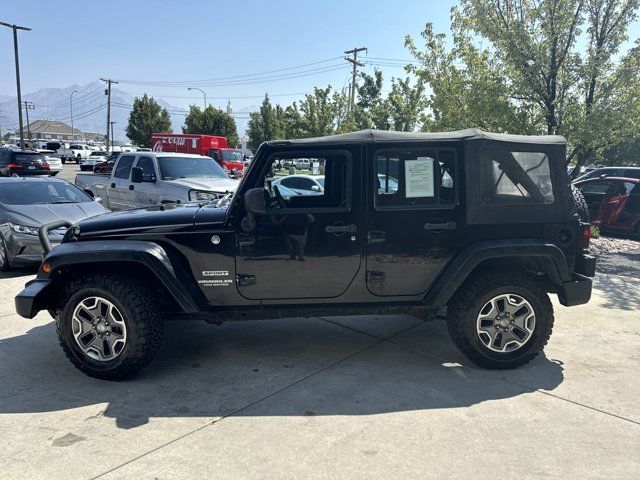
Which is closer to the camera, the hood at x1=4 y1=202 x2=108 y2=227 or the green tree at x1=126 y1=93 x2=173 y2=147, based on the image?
the hood at x1=4 y1=202 x2=108 y2=227

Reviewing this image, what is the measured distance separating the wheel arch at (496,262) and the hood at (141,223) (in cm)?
205

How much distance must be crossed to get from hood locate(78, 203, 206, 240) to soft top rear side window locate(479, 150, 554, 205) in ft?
7.92

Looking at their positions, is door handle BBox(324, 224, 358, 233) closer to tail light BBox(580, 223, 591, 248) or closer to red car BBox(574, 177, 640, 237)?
tail light BBox(580, 223, 591, 248)

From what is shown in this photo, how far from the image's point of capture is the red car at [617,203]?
1041 cm

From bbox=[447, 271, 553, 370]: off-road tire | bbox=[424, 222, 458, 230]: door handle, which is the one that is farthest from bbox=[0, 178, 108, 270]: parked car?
bbox=[447, 271, 553, 370]: off-road tire

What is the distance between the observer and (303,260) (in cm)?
368

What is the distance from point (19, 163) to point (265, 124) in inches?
1112

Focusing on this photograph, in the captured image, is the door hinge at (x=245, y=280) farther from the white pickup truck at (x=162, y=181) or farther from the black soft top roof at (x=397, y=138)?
the white pickup truck at (x=162, y=181)

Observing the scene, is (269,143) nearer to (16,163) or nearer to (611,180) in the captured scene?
(611,180)

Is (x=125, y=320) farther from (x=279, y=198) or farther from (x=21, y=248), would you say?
(x=21, y=248)

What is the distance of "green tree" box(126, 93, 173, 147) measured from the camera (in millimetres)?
48219

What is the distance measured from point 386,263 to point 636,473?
2010mm

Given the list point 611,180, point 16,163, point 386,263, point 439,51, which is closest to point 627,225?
point 611,180

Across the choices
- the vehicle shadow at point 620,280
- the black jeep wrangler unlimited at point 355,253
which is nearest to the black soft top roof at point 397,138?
the black jeep wrangler unlimited at point 355,253
